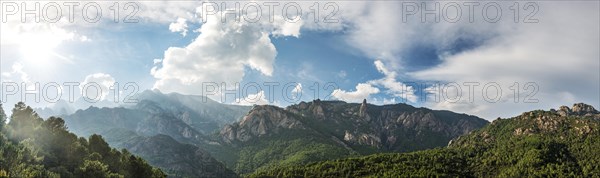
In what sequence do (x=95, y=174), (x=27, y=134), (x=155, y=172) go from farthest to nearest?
(x=155, y=172), (x=27, y=134), (x=95, y=174)

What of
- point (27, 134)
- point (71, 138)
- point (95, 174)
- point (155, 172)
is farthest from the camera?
point (155, 172)

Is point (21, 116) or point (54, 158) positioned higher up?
point (21, 116)

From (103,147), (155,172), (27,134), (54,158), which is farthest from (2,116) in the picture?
(155,172)

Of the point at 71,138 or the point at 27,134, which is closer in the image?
the point at 27,134

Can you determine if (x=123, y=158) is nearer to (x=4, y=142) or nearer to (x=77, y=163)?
(x=77, y=163)

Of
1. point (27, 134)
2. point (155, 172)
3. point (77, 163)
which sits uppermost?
point (27, 134)

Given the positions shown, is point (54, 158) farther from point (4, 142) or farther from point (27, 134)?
point (4, 142)
